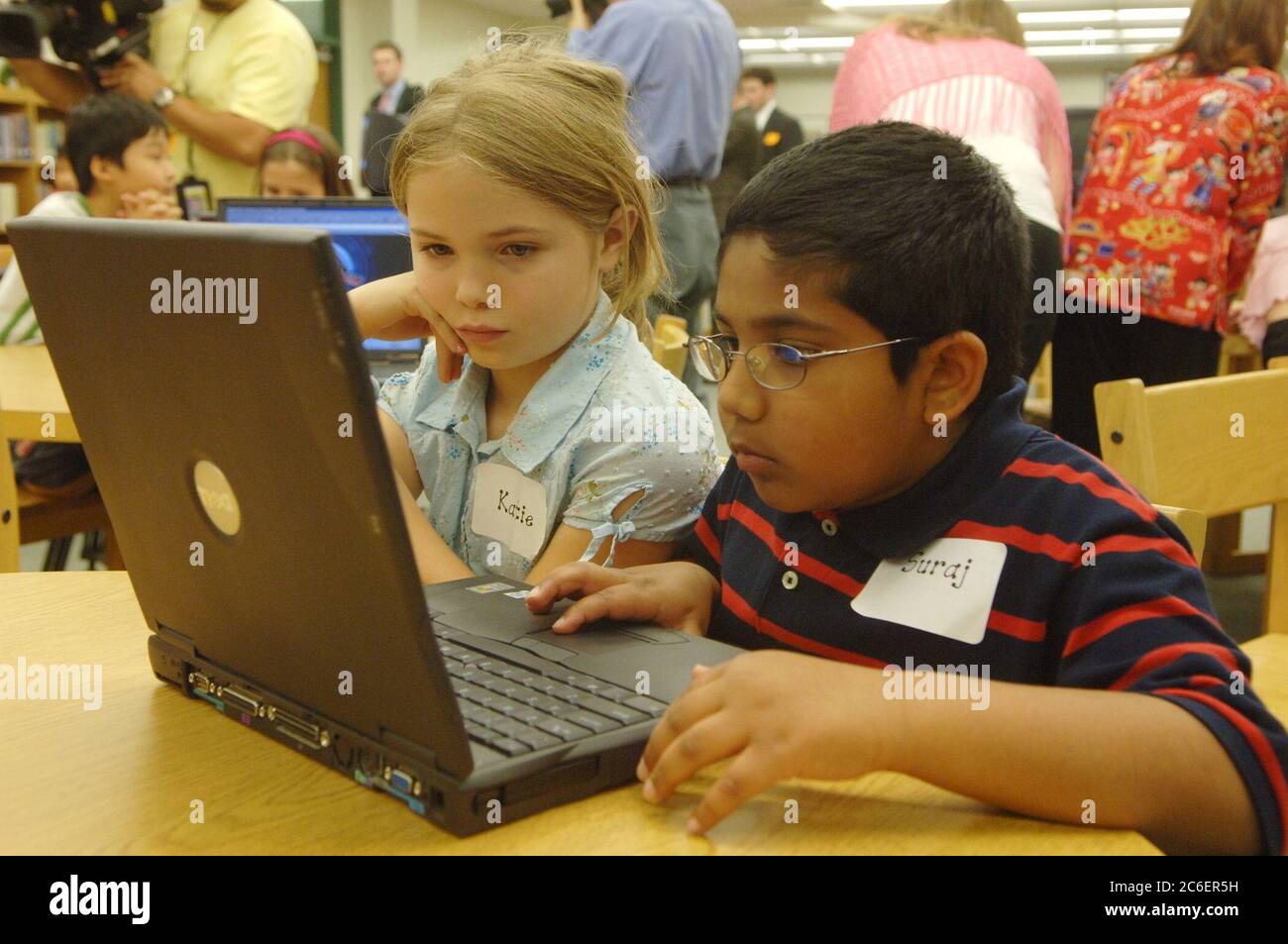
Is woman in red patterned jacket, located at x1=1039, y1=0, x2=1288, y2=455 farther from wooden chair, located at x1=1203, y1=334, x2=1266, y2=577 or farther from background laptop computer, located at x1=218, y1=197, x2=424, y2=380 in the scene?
background laptop computer, located at x1=218, y1=197, x2=424, y2=380

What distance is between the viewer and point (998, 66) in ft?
7.32

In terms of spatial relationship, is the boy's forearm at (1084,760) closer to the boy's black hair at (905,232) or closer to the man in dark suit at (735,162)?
the boy's black hair at (905,232)

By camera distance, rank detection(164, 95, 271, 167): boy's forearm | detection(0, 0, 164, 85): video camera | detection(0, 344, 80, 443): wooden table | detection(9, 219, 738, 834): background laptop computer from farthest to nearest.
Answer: detection(164, 95, 271, 167): boy's forearm → detection(0, 0, 164, 85): video camera → detection(0, 344, 80, 443): wooden table → detection(9, 219, 738, 834): background laptop computer

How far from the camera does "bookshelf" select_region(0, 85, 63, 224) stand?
6.00m

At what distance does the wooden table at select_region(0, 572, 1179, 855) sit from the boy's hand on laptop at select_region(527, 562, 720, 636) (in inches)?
7.2

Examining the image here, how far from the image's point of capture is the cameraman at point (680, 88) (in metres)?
2.62

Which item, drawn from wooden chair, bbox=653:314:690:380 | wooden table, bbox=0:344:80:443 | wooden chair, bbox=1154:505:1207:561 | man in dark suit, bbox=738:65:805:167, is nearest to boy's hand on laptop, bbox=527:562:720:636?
wooden chair, bbox=1154:505:1207:561

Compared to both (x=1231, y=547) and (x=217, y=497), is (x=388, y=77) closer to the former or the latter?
(x=1231, y=547)

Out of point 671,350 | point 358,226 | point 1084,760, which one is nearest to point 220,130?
point 358,226

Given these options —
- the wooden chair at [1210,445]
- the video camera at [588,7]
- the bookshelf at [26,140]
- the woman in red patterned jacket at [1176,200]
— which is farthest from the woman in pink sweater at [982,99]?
the bookshelf at [26,140]

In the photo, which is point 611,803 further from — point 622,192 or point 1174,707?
point 622,192

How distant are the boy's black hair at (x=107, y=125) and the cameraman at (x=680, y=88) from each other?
991 millimetres

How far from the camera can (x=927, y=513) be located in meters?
0.84
